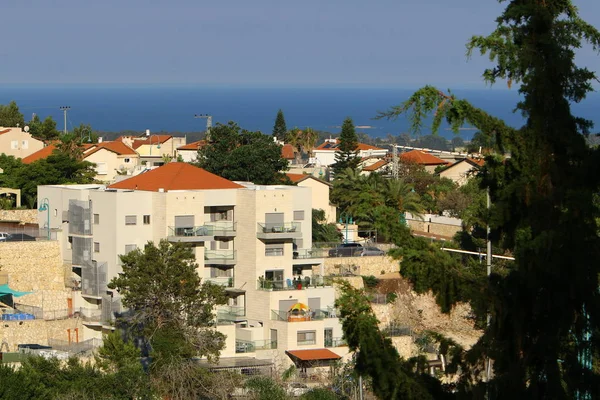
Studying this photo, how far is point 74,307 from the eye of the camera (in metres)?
43.3

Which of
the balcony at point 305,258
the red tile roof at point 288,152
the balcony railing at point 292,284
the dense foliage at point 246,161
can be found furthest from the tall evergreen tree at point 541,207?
the red tile roof at point 288,152

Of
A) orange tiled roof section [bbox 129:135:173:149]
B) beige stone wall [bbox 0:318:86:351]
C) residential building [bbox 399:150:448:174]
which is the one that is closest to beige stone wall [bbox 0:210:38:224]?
beige stone wall [bbox 0:318:86:351]

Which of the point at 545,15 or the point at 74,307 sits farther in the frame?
the point at 74,307

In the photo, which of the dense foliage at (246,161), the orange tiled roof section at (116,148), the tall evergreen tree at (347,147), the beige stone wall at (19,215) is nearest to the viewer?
the beige stone wall at (19,215)

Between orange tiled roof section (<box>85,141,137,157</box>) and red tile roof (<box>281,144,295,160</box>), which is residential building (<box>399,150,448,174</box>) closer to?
red tile roof (<box>281,144,295,160</box>)

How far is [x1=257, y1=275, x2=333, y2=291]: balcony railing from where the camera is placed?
42.8 m

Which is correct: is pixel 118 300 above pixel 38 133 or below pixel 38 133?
below

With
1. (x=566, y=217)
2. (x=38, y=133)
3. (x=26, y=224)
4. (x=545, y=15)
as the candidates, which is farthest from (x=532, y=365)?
(x=38, y=133)

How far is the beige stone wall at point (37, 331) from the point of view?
3922 cm

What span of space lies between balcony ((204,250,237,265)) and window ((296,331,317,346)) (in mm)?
4050

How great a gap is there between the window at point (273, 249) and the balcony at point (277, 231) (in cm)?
41

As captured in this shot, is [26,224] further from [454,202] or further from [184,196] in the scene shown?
[454,202]

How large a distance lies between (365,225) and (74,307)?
16.4 m

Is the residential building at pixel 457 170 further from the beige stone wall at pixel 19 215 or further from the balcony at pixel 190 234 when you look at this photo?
the balcony at pixel 190 234
